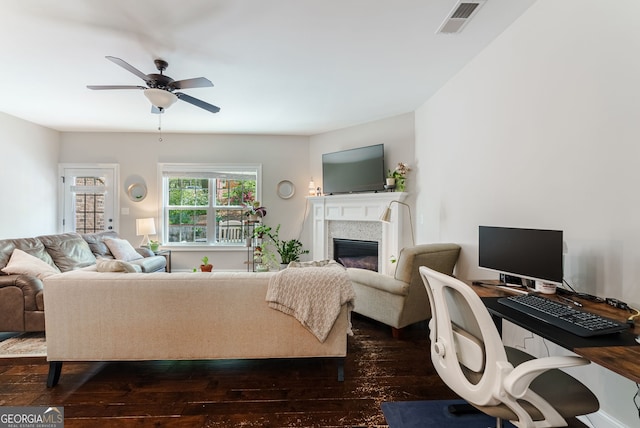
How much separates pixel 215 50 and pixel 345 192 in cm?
277

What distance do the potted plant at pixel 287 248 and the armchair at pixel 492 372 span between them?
384 centimetres

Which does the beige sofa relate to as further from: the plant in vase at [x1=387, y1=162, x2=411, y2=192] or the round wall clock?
the round wall clock

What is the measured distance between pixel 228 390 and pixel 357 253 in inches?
124

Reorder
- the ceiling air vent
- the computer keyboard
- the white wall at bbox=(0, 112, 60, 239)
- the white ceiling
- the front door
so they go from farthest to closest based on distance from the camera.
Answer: the front door → the white wall at bbox=(0, 112, 60, 239) → the white ceiling → the ceiling air vent → the computer keyboard

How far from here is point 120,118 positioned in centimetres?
457

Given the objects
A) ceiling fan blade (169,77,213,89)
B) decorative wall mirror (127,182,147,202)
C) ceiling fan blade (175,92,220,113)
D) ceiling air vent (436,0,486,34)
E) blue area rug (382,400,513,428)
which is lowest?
blue area rug (382,400,513,428)

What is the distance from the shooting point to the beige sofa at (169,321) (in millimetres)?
2049

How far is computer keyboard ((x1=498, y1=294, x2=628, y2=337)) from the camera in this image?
1205 mm

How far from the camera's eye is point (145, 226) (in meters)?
5.11

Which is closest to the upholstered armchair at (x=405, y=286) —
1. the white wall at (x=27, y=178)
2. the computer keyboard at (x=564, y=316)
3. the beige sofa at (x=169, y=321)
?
the beige sofa at (x=169, y=321)

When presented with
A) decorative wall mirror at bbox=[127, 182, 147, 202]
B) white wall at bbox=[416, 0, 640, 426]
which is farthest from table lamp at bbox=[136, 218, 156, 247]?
white wall at bbox=[416, 0, 640, 426]

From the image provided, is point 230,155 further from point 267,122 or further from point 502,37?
point 502,37

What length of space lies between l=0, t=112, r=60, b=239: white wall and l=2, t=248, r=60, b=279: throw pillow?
1.94 meters

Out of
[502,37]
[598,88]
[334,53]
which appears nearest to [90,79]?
[334,53]
